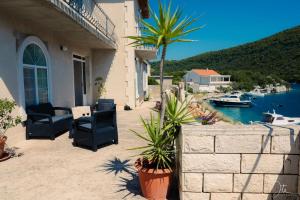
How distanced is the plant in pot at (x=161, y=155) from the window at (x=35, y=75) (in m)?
5.25

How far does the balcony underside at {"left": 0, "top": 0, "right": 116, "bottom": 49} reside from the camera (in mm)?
5813

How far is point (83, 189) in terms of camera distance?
3936mm

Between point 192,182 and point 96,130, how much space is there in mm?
3389

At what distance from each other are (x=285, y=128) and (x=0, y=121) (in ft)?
18.1

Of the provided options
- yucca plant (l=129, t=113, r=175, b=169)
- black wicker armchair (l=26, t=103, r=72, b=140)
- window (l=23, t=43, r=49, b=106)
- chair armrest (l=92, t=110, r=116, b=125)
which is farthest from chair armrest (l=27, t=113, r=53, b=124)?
yucca plant (l=129, t=113, r=175, b=169)

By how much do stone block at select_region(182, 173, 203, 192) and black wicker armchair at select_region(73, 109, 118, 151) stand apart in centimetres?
324

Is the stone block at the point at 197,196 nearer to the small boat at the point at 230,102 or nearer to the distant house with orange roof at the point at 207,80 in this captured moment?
the small boat at the point at 230,102

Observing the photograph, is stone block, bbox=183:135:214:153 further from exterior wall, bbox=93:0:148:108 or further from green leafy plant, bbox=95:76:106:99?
green leafy plant, bbox=95:76:106:99

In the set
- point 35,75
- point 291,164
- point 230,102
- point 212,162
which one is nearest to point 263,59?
point 230,102

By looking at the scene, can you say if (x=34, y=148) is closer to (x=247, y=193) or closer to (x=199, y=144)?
(x=199, y=144)

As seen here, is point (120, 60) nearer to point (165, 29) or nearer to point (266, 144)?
point (165, 29)

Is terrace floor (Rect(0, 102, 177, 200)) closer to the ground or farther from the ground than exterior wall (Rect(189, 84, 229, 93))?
closer to the ground

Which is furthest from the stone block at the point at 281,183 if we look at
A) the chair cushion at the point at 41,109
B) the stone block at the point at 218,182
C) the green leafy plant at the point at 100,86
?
the green leafy plant at the point at 100,86

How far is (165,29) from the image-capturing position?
11.3 feet
